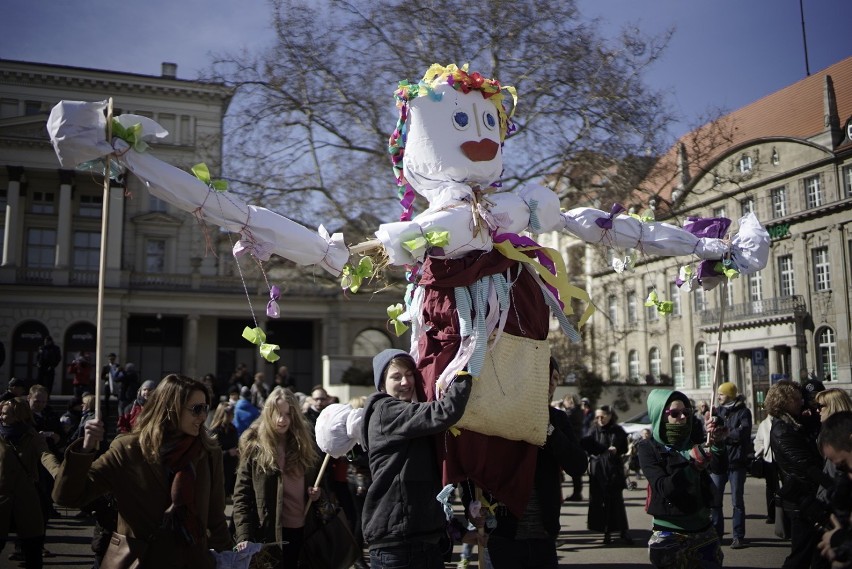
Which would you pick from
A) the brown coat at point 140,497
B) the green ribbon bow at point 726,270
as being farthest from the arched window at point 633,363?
the brown coat at point 140,497

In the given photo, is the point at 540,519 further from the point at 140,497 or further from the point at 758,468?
the point at 758,468

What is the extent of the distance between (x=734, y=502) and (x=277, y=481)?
5757 mm

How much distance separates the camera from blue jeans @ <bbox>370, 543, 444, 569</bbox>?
3697mm

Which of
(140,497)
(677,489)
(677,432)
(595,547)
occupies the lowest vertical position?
(595,547)

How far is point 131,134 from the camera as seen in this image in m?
3.88

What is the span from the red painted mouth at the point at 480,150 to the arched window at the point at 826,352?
31.3 meters

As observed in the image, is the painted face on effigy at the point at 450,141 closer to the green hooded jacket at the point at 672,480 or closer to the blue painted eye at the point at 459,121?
the blue painted eye at the point at 459,121

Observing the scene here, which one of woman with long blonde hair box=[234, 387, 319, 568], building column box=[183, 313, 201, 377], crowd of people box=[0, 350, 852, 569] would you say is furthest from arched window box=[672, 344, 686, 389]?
woman with long blonde hair box=[234, 387, 319, 568]

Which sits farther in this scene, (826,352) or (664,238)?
(826,352)

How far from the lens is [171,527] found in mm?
3738

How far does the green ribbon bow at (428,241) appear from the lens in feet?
13.6

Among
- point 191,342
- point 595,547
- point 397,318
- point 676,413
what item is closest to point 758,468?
point 595,547

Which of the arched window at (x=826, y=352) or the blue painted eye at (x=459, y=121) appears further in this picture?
the arched window at (x=826, y=352)

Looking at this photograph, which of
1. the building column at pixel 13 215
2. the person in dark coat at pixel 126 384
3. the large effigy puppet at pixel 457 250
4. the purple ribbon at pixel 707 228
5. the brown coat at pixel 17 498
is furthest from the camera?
the building column at pixel 13 215
